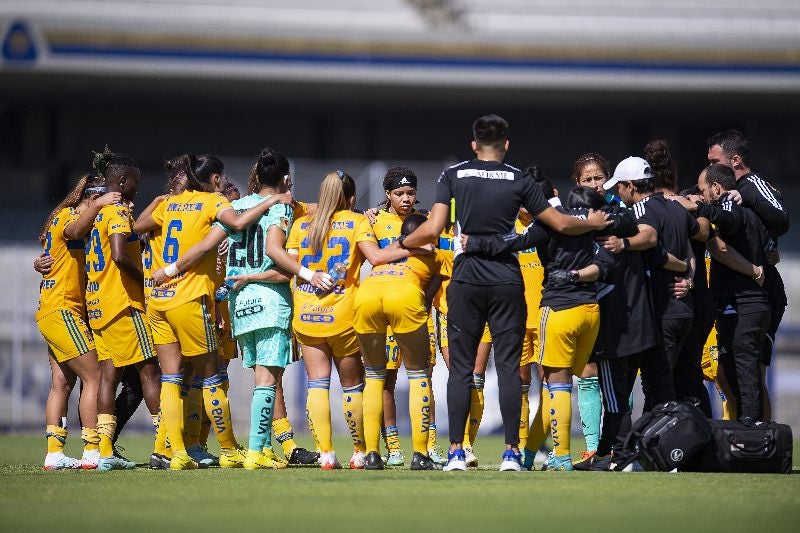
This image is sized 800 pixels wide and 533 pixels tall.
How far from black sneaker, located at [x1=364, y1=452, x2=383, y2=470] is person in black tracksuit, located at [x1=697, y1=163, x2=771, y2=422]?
270cm

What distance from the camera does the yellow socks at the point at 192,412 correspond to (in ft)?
29.6

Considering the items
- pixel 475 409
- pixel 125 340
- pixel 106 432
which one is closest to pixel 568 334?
pixel 475 409

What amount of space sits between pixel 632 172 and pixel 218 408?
340 centimetres

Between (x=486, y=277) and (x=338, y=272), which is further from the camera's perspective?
(x=338, y=272)

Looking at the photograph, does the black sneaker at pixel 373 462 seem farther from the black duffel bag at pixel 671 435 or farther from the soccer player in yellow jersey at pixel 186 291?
the black duffel bag at pixel 671 435

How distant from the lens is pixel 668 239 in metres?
8.64

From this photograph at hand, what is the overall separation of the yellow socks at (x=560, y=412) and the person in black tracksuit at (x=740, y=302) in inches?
59.5

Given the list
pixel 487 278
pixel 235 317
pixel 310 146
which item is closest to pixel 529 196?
pixel 487 278

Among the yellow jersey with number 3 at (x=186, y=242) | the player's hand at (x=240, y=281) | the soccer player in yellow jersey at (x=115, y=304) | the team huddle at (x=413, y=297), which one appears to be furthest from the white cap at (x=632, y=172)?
the soccer player in yellow jersey at (x=115, y=304)

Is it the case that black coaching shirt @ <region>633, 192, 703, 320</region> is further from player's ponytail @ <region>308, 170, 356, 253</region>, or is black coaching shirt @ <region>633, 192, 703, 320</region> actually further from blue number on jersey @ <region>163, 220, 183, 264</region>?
blue number on jersey @ <region>163, 220, 183, 264</region>

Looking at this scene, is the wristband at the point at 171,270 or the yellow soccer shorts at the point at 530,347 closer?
the wristband at the point at 171,270

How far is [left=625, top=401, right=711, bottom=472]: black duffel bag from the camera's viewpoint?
789 cm

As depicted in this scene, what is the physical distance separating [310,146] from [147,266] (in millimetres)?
17477

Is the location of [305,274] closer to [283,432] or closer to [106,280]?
[106,280]
